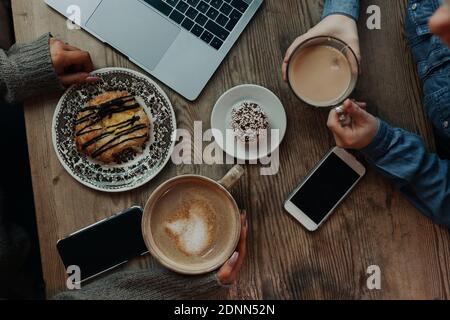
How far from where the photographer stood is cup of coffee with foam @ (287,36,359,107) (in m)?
1.01

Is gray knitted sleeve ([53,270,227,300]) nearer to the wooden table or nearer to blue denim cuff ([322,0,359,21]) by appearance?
the wooden table

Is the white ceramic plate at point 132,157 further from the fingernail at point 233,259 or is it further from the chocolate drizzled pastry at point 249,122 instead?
the fingernail at point 233,259

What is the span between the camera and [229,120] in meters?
1.07

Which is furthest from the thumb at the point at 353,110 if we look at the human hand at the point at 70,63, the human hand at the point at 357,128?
the human hand at the point at 70,63

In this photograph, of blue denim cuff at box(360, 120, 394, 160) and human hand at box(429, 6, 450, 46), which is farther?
blue denim cuff at box(360, 120, 394, 160)

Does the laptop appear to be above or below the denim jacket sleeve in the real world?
below

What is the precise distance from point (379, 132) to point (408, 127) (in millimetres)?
105

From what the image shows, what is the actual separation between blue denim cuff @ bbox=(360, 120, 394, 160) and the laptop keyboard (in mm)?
389

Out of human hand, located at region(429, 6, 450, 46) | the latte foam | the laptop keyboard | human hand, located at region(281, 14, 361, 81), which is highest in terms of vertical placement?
human hand, located at region(429, 6, 450, 46)

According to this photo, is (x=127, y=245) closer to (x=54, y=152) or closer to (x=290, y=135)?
(x=54, y=152)

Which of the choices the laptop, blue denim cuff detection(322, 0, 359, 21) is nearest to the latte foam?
the laptop

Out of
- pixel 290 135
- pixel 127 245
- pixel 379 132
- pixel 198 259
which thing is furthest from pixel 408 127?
pixel 127 245

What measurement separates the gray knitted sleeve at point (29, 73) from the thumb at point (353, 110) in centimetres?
61

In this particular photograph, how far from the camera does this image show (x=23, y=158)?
132cm
